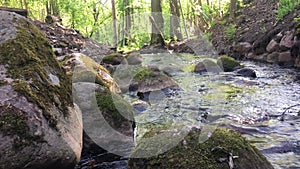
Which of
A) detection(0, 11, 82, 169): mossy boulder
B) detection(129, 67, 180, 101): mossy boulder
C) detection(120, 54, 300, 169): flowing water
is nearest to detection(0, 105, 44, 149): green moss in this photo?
detection(0, 11, 82, 169): mossy boulder

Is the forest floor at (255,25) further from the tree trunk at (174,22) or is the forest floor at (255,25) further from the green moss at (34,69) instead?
the green moss at (34,69)

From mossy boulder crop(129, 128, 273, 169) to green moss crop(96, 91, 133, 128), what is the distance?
110 cm

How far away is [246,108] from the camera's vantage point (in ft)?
20.6

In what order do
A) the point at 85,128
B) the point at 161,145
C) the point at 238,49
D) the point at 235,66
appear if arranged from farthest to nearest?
the point at 238,49, the point at 235,66, the point at 85,128, the point at 161,145

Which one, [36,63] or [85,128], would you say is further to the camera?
[85,128]

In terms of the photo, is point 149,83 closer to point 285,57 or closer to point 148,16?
point 285,57

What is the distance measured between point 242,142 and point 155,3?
70.1 feet

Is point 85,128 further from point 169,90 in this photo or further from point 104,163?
point 169,90

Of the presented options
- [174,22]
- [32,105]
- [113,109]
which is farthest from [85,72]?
[174,22]

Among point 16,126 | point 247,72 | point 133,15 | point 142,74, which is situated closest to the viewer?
point 16,126

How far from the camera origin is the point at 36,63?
3.55 meters

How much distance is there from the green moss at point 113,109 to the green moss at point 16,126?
1.48 meters

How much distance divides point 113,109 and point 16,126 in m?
1.73

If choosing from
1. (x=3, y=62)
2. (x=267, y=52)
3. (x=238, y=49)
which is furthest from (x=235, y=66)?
(x=3, y=62)
